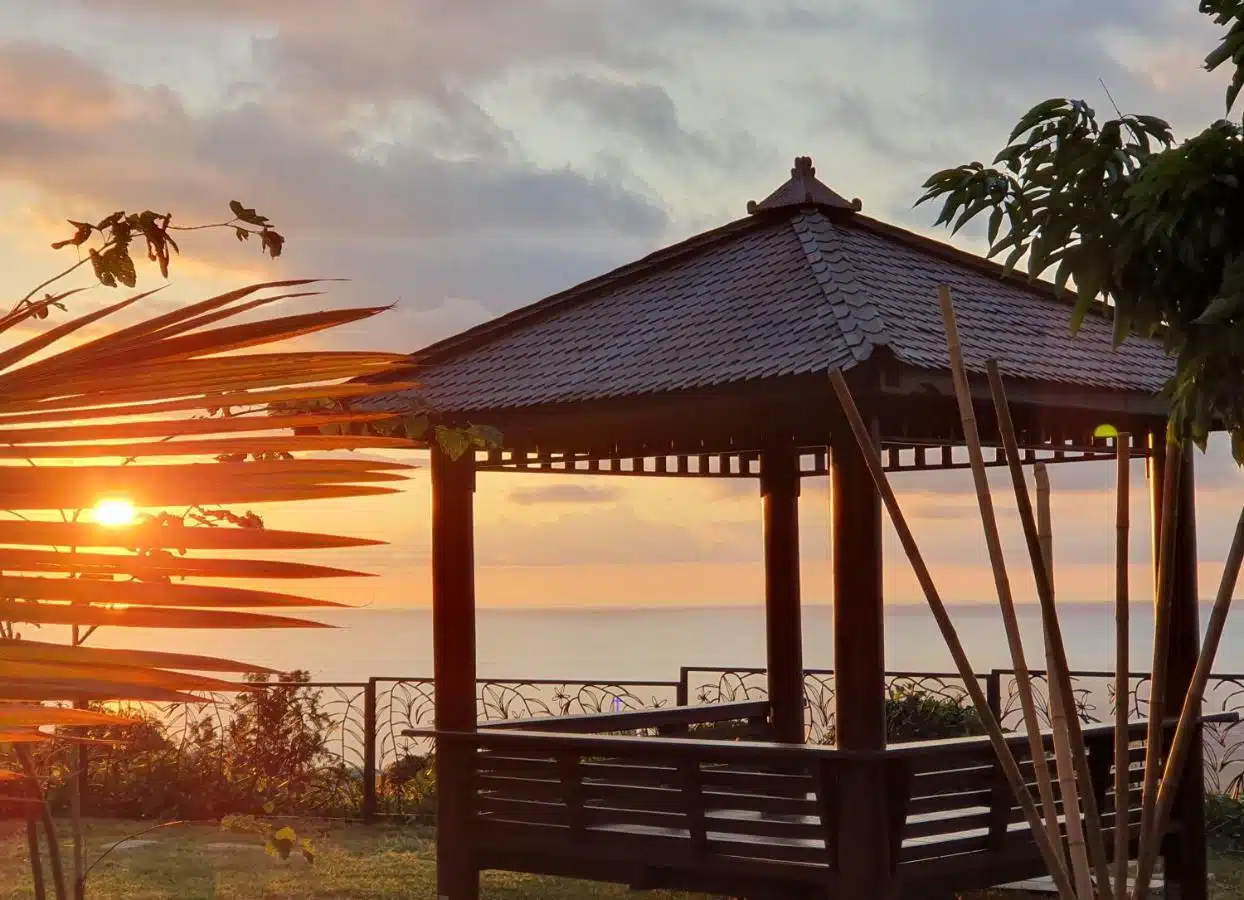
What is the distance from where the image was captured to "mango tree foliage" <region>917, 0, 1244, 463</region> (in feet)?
13.6

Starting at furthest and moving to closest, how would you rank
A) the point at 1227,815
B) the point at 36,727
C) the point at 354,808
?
the point at 354,808, the point at 1227,815, the point at 36,727

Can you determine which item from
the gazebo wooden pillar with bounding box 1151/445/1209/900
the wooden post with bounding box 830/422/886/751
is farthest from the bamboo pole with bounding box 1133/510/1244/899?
the gazebo wooden pillar with bounding box 1151/445/1209/900

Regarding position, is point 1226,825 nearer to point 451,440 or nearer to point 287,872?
point 287,872

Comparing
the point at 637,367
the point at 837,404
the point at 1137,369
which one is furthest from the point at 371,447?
the point at 1137,369

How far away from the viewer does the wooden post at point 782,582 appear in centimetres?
951

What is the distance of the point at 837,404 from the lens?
256 inches

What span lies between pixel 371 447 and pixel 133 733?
10.9 metres

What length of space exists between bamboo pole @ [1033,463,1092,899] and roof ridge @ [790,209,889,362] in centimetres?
194

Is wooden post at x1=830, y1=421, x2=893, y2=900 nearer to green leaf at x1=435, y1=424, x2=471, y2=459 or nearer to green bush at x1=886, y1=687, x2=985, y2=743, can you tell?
green leaf at x1=435, y1=424, x2=471, y2=459

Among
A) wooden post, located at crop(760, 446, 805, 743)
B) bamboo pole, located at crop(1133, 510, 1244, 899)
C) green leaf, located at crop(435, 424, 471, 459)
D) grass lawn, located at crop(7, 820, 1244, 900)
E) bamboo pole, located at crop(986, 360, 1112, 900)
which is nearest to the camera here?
bamboo pole, located at crop(986, 360, 1112, 900)

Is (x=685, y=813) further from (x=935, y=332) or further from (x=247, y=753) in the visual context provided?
(x=247, y=753)

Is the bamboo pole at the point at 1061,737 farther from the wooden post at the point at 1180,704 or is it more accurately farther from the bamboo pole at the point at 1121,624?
the wooden post at the point at 1180,704

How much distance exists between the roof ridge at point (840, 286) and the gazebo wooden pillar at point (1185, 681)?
7.05ft

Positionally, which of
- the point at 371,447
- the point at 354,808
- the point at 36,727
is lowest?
the point at 354,808
